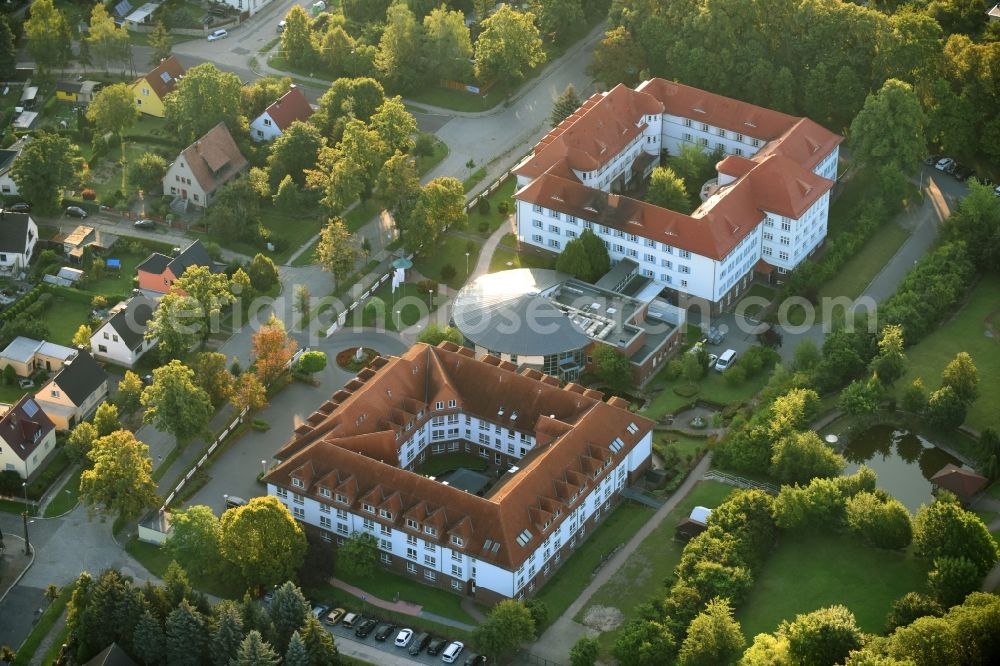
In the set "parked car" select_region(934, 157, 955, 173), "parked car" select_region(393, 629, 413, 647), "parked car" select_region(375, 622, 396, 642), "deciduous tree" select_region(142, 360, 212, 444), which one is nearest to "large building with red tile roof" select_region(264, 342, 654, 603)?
"parked car" select_region(375, 622, 396, 642)

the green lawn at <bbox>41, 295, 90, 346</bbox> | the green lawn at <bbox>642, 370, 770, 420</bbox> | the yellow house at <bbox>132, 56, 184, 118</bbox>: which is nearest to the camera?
the green lawn at <bbox>642, 370, 770, 420</bbox>

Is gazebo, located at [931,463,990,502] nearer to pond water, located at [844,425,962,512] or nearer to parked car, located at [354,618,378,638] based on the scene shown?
pond water, located at [844,425,962,512]

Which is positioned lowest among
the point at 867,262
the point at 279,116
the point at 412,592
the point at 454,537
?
the point at 867,262

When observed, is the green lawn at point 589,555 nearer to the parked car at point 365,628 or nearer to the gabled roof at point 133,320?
the parked car at point 365,628

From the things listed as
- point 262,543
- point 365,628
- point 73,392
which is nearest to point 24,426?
point 73,392

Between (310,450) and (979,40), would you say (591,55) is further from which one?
(310,450)

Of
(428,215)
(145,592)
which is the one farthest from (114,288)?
(145,592)

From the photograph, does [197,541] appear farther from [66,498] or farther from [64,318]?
[64,318]
